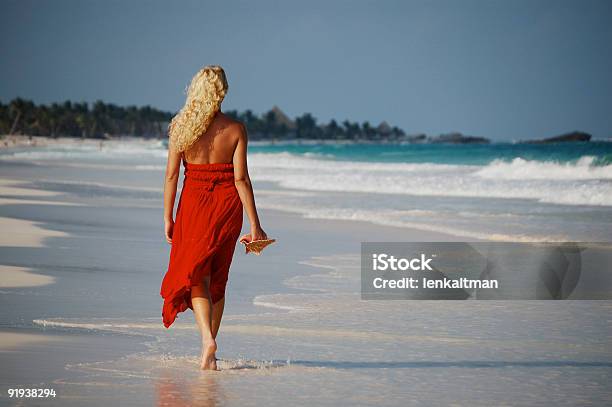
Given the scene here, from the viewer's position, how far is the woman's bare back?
588 cm

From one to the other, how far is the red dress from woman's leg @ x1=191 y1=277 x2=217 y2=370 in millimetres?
58

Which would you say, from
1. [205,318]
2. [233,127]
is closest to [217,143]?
[233,127]

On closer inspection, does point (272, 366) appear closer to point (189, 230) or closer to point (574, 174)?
point (189, 230)

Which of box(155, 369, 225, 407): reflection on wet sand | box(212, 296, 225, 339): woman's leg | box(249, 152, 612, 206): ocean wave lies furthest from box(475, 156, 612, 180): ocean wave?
box(155, 369, 225, 407): reflection on wet sand

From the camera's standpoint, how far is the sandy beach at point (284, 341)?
17.9 ft

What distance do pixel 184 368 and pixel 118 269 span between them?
4389 millimetres

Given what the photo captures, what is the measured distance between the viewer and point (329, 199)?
2262 centimetres

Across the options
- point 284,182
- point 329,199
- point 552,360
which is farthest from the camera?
point 284,182

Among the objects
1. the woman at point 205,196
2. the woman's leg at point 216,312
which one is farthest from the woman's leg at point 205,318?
the woman's leg at point 216,312

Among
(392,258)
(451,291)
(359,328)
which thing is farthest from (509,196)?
(359,328)

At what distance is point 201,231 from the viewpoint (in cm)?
584

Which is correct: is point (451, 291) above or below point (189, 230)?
below

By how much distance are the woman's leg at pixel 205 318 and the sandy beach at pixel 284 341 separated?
0.26 ft

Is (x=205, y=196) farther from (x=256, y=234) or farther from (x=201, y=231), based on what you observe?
(x=256, y=234)
